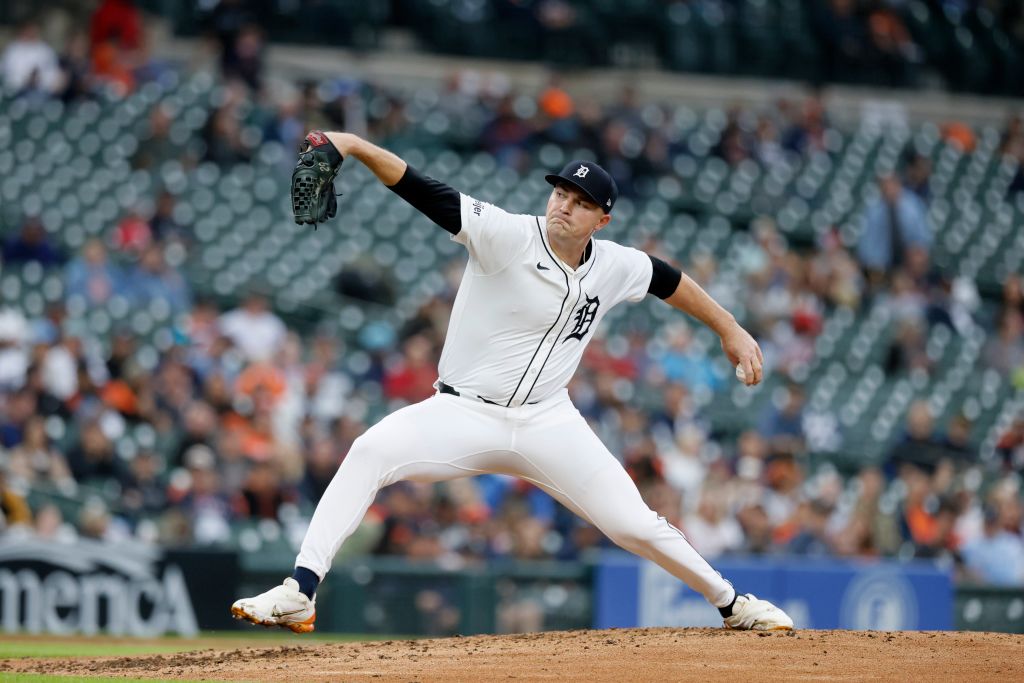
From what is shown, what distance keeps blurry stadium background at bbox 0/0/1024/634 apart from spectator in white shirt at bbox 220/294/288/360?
0.12 feet

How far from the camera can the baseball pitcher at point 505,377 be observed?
5.83 metres

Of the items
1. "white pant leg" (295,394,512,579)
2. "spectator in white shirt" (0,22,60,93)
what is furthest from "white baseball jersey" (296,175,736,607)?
"spectator in white shirt" (0,22,60,93)

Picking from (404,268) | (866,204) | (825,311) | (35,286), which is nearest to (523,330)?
(35,286)

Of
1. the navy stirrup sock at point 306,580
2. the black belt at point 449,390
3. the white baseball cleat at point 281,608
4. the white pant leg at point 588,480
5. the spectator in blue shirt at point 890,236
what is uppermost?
the spectator in blue shirt at point 890,236

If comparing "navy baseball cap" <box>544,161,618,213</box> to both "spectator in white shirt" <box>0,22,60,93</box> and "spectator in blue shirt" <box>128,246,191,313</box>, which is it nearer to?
"spectator in blue shirt" <box>128,246,191,313</box>

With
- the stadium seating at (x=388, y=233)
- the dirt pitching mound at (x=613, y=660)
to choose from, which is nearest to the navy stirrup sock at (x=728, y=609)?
the dirt pitching mound at (x=613, y=660)

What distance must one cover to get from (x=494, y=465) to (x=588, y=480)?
380 mm

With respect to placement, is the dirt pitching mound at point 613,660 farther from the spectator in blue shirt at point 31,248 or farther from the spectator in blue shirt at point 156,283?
the spectator in blue shirt at point 31,248

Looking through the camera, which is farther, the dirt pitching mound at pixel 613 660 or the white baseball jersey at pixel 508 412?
the white baseball jersey at pixel 508 412

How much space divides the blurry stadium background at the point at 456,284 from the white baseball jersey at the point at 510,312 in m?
4.96

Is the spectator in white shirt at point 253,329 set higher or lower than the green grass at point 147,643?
higher

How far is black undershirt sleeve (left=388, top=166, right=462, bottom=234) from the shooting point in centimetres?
583

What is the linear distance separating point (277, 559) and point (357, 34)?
9117 millimetres

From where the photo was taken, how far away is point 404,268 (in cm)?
1468
